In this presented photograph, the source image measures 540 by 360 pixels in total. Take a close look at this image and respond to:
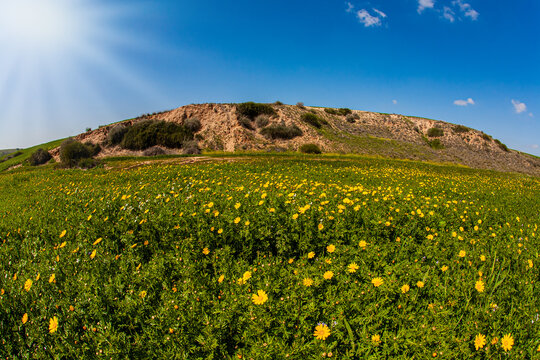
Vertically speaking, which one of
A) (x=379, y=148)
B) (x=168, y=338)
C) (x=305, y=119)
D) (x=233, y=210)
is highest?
(x=305, y=119)

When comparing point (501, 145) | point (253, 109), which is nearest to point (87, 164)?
point (253, 109)

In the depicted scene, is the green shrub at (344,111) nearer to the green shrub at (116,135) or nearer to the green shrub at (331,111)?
the green shrub at (331,111)

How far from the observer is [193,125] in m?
33.8

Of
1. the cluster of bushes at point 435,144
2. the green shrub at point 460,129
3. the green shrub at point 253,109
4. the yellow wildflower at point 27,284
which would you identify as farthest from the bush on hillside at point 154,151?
the green shrub at point 460,129

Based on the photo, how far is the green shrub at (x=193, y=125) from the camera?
33.7 meters

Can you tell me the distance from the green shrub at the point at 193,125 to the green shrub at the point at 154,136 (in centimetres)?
129

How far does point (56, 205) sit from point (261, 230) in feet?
18.8

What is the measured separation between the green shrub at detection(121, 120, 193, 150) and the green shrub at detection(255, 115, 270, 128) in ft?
32.4

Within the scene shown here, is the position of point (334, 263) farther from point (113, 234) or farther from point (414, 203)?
point (113, 234)

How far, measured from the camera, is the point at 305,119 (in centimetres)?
3997

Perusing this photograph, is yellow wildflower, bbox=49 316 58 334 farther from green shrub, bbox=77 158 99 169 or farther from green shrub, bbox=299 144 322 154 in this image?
green shrub, bbox=299 144 322 154

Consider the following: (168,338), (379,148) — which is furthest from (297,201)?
(379,148)

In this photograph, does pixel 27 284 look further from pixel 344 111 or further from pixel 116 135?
pixel 344 111

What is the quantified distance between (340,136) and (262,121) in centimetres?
1199
